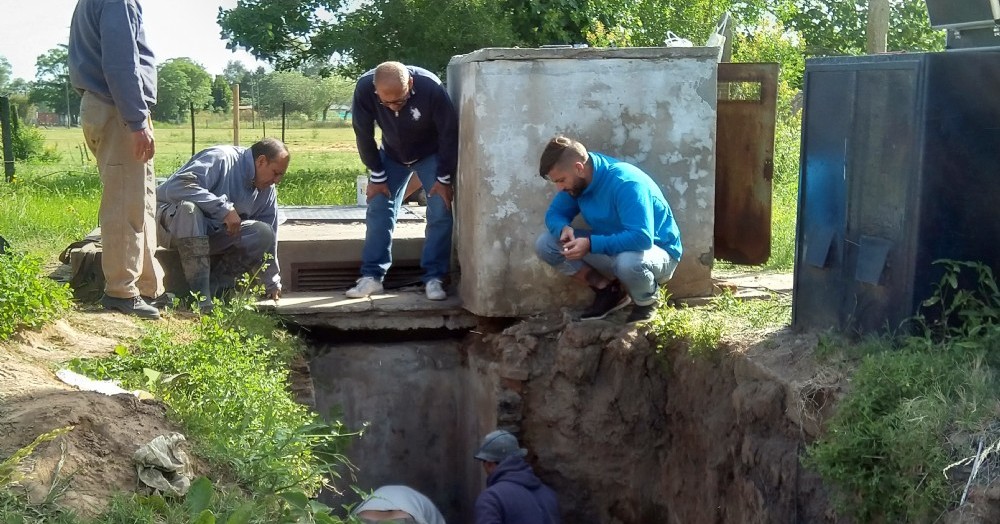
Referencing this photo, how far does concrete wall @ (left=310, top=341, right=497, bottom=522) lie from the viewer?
23.0 ft

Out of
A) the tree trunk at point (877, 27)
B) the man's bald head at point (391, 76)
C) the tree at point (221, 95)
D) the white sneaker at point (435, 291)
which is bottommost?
the white sneaker at point (435, 291)

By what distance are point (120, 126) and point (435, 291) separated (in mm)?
2243

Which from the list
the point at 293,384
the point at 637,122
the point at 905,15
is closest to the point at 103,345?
the point at 293,384

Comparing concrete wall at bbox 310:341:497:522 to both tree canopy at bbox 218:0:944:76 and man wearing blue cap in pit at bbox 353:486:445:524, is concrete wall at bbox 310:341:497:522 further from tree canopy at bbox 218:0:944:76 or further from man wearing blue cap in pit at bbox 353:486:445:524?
tree canopy at bbox 218:0:944:76

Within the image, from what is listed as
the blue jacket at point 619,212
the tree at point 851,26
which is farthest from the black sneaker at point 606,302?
the tree at point 851,26

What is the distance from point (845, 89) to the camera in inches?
195

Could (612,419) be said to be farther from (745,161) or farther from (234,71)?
(234,71)

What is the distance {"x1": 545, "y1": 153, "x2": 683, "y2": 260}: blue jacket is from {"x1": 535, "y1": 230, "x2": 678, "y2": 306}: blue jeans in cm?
6

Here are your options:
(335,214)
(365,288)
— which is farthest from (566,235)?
(335,214)

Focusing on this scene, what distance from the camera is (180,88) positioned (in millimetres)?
45781

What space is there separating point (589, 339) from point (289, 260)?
99.2 inches

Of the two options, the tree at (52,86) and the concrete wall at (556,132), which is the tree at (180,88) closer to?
the tree at (52,86)

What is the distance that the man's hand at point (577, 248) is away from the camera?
5.91 metres

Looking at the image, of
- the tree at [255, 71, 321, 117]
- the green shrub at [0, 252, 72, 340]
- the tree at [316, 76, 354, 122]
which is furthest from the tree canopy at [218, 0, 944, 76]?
the tree at [316, 76, 354, 122]
